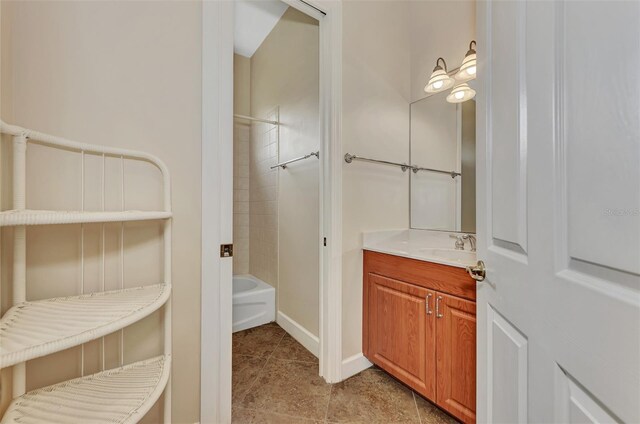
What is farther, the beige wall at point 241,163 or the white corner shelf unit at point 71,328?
the beige wall at point 241,163

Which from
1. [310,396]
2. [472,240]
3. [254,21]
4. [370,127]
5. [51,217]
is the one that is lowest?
[310,396]

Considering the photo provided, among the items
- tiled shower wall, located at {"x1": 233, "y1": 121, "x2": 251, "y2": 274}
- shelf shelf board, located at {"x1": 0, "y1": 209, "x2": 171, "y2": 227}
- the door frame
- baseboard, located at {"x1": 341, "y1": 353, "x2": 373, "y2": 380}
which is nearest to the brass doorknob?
the door frame

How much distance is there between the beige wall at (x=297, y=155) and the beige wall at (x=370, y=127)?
1.15 feet

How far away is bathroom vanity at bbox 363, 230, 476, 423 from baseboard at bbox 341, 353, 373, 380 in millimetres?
61

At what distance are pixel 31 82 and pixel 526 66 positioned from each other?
4.72 feet

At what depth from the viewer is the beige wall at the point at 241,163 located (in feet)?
10.5

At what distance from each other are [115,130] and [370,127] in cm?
144

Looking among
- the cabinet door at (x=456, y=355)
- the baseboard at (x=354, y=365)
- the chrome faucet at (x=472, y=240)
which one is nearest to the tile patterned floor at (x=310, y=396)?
the baseboard at (x=354, y=365)

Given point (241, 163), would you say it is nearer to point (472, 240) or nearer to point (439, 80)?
point (439, 80)

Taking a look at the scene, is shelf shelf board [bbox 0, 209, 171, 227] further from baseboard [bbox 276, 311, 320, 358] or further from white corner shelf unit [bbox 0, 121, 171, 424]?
baseboard [bbox 276, 311, 320, 358]

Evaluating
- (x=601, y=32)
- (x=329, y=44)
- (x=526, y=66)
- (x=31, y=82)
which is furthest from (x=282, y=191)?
(x=601, y=32)

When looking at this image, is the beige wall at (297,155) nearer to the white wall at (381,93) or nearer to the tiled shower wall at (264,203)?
the tiled shower wall at (264,203)

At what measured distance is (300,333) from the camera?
86.0 inches

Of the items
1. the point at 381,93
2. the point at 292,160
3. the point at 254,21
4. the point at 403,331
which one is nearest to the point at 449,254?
the point at 403,331
